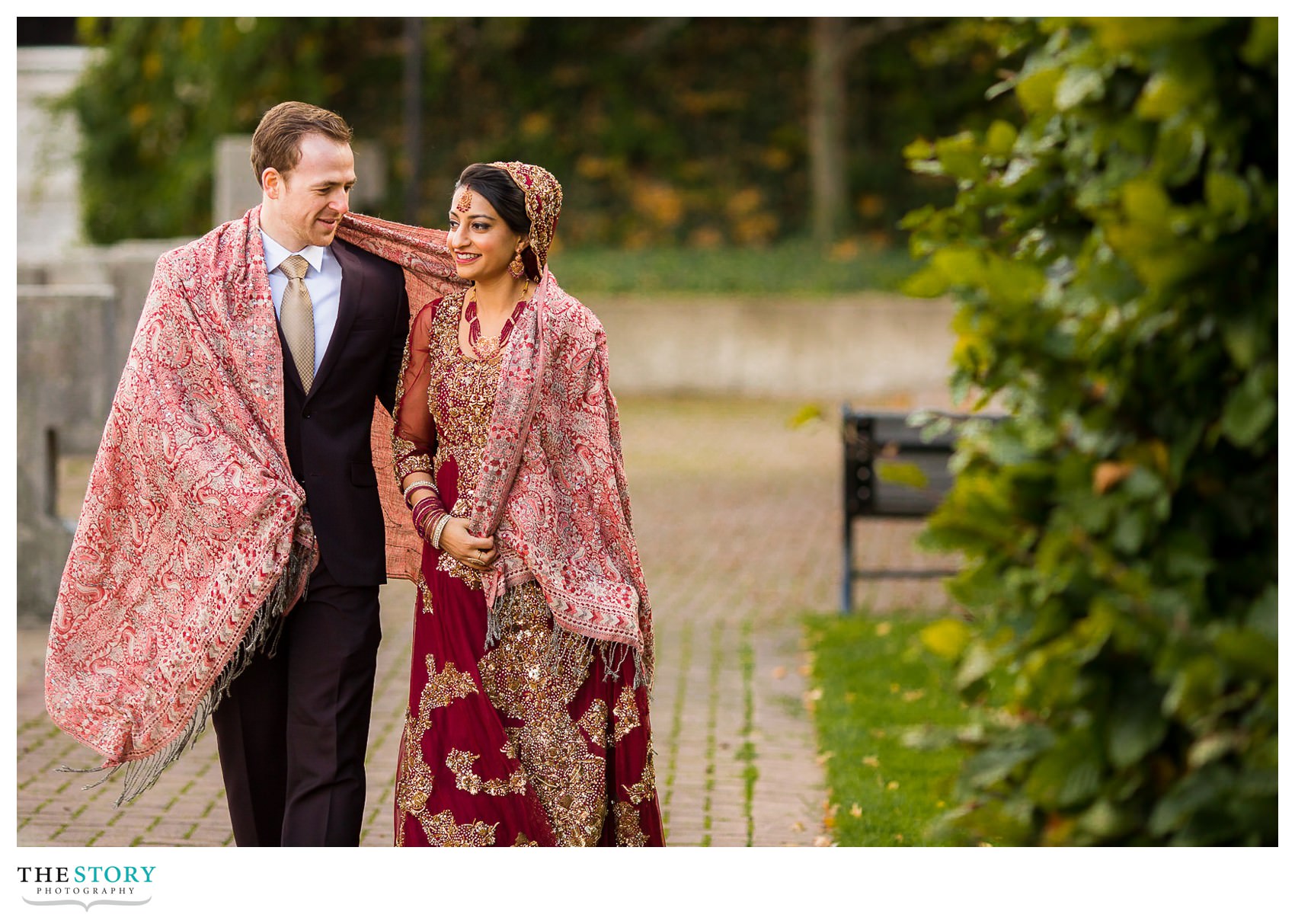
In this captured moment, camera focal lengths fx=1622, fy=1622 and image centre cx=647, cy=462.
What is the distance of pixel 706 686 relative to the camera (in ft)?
24.5

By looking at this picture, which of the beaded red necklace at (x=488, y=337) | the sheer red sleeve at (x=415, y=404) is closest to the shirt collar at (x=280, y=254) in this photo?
the sheer red sleeve at (x=415, y=404)

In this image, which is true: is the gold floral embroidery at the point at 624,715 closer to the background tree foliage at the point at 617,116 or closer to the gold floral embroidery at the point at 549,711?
the gold floral embroidery at the point at 549,711

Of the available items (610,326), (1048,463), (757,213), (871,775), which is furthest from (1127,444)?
(757,213)

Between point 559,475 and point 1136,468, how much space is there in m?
2.16

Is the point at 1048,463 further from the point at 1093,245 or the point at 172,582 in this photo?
the point at 172,582

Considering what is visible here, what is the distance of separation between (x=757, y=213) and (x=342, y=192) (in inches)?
849

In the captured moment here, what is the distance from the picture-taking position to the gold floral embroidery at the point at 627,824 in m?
4.39

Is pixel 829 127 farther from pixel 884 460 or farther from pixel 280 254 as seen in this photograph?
pixel 280 254

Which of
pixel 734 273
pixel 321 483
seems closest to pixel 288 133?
pixel 321 483
